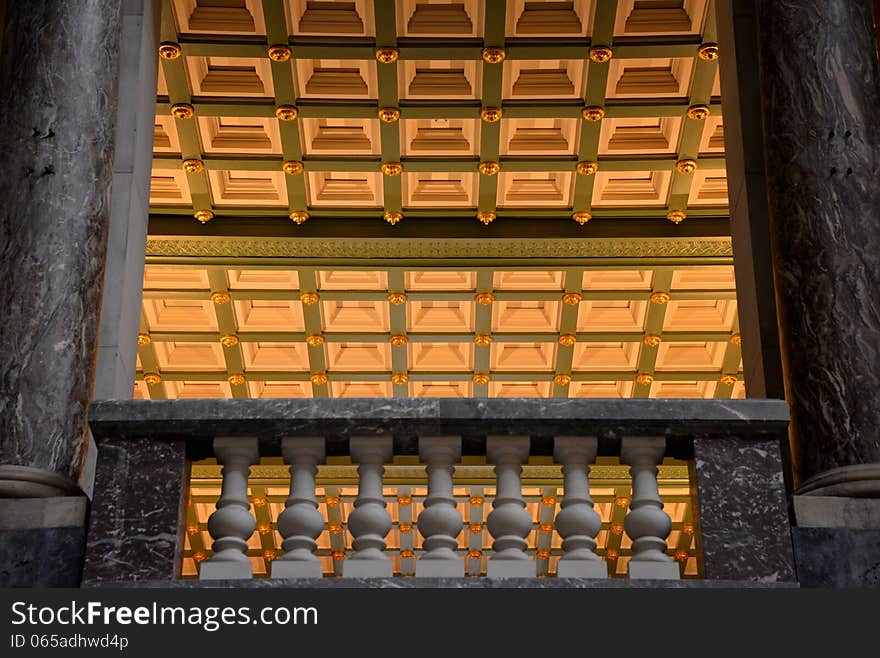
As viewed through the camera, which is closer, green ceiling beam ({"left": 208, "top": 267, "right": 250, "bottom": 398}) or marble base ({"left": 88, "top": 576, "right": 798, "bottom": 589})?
marble base ({"left": 88, "top": 576, "right": 798, "bottom": 589})

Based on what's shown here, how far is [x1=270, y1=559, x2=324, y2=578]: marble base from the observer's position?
5.56 meters

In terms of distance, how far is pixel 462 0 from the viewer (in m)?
12.8

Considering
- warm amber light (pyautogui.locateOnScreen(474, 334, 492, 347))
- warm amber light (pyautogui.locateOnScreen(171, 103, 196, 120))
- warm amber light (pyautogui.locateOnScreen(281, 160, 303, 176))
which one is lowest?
warm amber light (pyautogui.locateOnScreen(474, 334, 492, 347))

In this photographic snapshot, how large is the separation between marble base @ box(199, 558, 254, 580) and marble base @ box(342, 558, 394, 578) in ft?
1.35

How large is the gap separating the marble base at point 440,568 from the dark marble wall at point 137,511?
1.05m

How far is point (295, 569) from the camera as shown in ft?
18.3

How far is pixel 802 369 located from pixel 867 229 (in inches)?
37.3

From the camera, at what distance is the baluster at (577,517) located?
5.60 meters

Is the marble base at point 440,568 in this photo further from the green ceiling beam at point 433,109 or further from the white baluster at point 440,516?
the green ceiling beam at point 433,109

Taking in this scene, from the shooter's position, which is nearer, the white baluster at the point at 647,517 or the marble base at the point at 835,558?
the white baluster at the point at 647,517

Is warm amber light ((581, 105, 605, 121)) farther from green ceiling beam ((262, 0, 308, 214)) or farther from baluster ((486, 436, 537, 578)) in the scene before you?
baluster ((486, 436, 537, 578))

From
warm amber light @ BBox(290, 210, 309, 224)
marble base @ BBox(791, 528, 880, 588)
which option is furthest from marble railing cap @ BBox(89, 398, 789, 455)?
warm amber light @ BBox(290, 210, 309, 224)

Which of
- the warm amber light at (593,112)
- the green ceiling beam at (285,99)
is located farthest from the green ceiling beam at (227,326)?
→ the warm amber light at (593,112)

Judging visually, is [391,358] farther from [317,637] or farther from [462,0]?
[317,637]
